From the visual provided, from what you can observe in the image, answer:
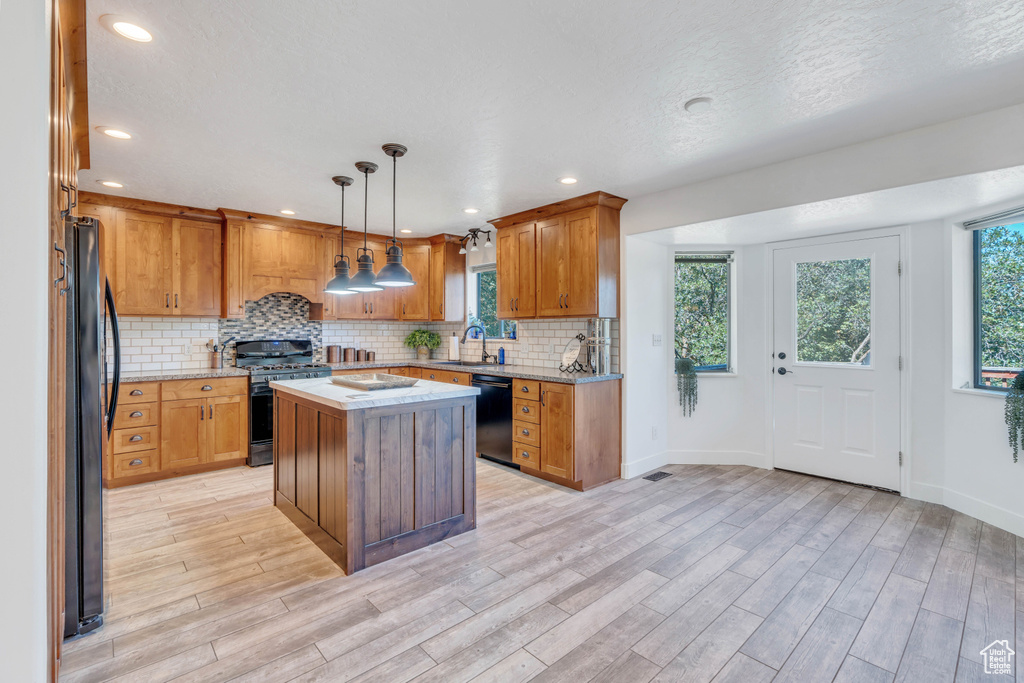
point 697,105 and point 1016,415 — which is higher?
point 697,105

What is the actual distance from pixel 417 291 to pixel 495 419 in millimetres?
2209

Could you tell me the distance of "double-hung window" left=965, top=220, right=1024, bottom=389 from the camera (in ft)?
10.4

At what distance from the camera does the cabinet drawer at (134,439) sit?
154 inches

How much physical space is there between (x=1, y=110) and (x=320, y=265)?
4.95 metres

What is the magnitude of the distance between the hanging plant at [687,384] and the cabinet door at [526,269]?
4.99 ft

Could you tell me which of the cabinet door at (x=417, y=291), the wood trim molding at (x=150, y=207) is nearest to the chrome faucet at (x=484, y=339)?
the cabinet door at (x=417, y=291)

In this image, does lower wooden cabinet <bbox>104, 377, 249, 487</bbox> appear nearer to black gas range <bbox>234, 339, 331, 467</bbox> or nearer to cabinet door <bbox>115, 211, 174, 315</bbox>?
black gas range <bbox>234, 339, 331, 467</bbox>

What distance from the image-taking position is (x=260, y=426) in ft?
15.0

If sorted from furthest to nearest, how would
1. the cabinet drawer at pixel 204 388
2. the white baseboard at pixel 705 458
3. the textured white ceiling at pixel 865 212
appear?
1. the white baseboard at pixel 705 458
2. the cabinet drawer at pixel 204 388
3. the textured white ceiling at pixel 865 212

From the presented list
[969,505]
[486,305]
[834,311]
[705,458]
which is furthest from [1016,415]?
[486,305]

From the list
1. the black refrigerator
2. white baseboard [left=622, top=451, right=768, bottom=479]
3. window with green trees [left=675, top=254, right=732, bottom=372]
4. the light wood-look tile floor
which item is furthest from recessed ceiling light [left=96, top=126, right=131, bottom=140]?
white baseboard [left=622, top=451, right=768, bottom=479]

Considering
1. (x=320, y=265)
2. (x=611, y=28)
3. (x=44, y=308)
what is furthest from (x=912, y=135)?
(x=320, y=265)

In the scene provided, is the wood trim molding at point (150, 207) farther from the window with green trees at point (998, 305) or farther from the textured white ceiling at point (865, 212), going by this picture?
the window with green trees at point (998, 305)

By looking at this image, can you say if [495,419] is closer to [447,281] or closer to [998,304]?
[447,281]
